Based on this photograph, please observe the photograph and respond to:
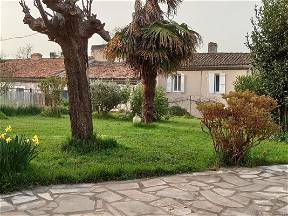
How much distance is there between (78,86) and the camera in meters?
9.11

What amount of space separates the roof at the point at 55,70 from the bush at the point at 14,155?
24215mm

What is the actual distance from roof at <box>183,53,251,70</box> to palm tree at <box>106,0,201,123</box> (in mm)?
11916

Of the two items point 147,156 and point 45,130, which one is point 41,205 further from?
point 45,130

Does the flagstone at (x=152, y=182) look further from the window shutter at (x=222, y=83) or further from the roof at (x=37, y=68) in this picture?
the roof at (x=37, y=68)

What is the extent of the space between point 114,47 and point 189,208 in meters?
12.5

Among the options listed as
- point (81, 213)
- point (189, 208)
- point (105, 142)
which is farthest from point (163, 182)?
point (105, 142)

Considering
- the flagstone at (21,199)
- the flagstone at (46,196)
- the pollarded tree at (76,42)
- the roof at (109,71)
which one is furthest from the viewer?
the roof at (109,71)

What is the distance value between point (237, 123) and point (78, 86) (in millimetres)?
3588

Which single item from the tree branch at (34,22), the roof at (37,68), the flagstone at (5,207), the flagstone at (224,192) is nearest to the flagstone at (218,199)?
the flagstone at (224,192)

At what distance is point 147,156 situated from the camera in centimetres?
877

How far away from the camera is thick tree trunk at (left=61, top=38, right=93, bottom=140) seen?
29.3ft

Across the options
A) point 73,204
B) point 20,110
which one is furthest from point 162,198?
point 20,110

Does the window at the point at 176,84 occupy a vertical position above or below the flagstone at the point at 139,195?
above

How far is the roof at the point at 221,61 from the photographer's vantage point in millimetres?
29523
